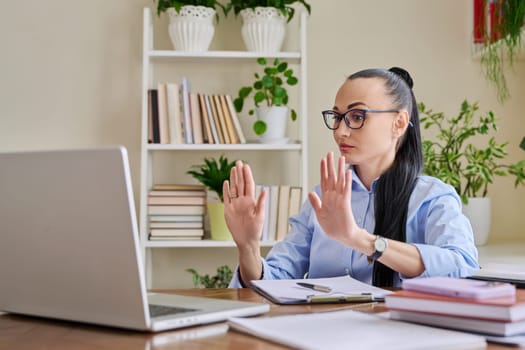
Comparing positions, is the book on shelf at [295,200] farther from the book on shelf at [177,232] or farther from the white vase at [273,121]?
the book on shelf at [177,232]

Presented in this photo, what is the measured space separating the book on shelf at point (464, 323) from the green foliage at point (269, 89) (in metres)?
1.91

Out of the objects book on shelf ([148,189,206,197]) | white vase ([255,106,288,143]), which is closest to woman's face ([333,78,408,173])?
white vase ([255,106,288,143])

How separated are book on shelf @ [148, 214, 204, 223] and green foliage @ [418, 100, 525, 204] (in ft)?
3.14

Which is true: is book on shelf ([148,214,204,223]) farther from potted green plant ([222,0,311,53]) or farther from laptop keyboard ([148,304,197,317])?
laptop keyboard ([148,304,197,317])

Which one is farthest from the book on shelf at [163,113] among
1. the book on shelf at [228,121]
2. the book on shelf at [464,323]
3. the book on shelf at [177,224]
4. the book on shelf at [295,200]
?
the book on shelf at [464,323]

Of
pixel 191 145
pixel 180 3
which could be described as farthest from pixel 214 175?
pixel 180 3

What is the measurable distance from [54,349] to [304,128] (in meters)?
2.11

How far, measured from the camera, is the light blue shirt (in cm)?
159

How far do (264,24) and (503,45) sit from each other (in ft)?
3.37

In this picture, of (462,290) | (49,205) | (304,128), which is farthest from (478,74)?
(49,205)

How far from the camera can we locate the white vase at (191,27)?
295 centimetres

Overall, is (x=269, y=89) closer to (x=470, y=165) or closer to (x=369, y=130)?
(x=470, y=165)

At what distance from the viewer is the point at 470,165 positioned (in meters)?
2.86

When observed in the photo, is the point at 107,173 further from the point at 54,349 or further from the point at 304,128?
the point at 304,128
